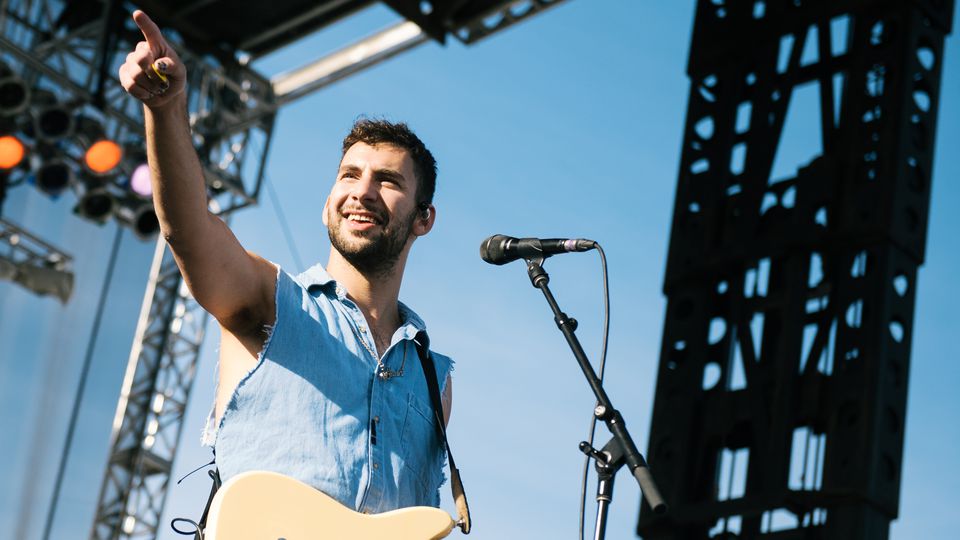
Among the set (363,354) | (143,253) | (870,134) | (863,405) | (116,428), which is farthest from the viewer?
(143,253)

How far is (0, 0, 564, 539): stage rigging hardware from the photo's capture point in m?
7.61

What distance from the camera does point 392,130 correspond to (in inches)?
107

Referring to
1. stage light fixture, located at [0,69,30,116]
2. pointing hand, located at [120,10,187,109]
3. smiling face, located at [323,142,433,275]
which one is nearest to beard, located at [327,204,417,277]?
smiling face, located at [323,142,433,275]

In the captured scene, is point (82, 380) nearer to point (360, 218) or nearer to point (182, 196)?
point (360, 218)

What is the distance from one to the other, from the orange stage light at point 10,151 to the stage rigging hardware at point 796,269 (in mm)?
Result: 3921

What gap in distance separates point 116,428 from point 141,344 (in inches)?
21.1

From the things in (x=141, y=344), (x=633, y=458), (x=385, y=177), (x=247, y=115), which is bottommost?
(x=633, y=458)

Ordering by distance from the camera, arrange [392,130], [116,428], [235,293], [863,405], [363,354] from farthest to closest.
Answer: [116,428]
[863,405]
[392,130]
[363,354]
[235,293]

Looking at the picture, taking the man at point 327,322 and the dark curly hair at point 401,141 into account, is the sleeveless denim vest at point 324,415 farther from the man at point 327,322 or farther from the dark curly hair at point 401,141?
the dark curly hair at point 401,141

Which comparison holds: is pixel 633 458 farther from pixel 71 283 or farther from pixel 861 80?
pixel 71 283

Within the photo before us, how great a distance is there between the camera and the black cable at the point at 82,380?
25.9 ft

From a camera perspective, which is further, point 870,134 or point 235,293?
point 870,134

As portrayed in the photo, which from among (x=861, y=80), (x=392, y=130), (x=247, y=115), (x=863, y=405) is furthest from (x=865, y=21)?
(x=247, y=115)

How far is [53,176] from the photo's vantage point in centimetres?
747
